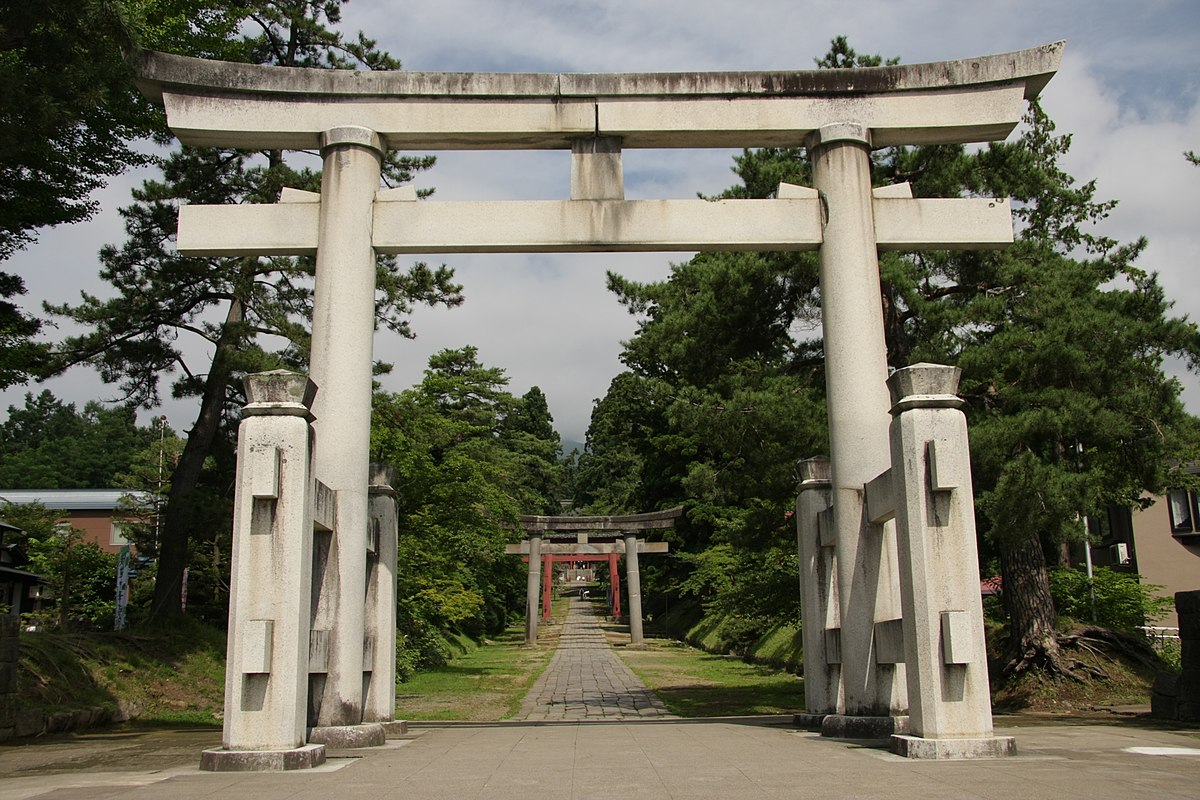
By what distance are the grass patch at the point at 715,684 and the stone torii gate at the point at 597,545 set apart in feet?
19.3

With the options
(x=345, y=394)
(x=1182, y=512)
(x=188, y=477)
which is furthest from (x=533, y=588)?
(x=345, y=394)

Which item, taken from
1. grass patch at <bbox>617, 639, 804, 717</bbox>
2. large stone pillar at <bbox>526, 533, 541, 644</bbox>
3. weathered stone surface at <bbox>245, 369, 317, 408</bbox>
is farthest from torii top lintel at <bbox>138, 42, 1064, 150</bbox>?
large stone pillar at <bbox>526, 533, 541, 644</bbox>

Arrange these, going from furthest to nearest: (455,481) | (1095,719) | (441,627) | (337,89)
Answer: (441,627), (455,481), (1095,719), (337,89)

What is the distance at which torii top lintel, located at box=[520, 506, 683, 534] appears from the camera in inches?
1453

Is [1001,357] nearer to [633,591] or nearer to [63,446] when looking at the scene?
[633,591]

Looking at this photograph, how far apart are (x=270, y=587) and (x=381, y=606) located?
9.43 ft

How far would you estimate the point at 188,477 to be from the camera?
1823 centimetres

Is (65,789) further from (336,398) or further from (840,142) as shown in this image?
(840,142)

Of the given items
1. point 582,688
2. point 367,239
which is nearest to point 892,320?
point 367,239

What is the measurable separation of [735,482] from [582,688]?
600cm

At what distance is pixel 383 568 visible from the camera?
10.1m

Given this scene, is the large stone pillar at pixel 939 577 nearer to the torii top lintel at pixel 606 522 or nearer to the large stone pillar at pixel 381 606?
the large stone pillar at pixel 381 606

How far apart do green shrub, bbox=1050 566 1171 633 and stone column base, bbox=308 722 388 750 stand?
14.1m

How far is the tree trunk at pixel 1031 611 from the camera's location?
48.2 ft
